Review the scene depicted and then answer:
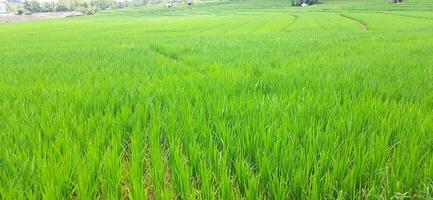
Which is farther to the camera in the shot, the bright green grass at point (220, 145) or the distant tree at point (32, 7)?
the distant tree at point (32, 7)

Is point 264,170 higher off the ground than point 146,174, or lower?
higher

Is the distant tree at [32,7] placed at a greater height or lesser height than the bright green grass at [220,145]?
greater

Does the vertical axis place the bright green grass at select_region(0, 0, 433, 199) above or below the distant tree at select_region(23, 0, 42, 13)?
below

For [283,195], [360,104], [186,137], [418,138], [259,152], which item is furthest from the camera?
[360,104]

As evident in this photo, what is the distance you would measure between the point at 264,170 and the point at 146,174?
0.67 metres

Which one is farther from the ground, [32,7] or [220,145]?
[32,7]

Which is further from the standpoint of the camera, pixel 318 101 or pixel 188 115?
pixel 318 101

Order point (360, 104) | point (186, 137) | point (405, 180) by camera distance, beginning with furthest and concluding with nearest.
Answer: point (360, 104) < point (186, 137) < point (405, 180)

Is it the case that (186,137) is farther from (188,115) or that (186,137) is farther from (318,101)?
(318,101)

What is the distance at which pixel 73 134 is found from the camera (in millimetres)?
2006

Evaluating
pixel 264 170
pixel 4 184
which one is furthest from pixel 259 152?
pixel 4 184

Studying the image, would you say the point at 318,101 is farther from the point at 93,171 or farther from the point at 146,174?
the point at 93,171

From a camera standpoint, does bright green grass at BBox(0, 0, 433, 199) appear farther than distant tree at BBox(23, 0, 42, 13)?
No

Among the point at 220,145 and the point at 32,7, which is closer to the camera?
the point at 220,145
